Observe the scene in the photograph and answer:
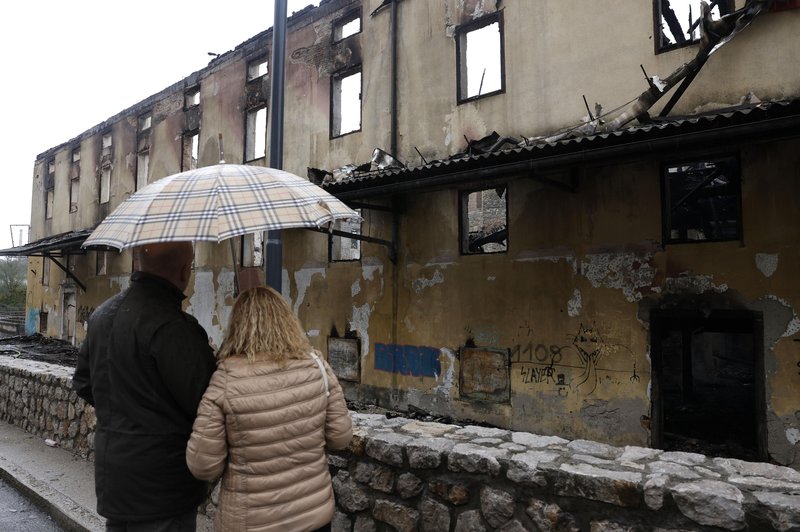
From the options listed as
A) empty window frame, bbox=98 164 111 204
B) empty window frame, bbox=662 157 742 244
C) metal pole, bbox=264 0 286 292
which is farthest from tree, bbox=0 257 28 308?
empty window frame, bbox=662 157 742 244

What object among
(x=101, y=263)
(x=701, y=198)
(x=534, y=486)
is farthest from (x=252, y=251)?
(x=534, y=486)

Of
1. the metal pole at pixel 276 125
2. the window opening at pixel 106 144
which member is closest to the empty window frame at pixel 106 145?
the window opening at pixel 106 144

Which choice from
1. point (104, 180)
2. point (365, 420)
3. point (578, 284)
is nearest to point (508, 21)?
point (578, 284)

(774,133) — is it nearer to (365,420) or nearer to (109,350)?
(365,420)

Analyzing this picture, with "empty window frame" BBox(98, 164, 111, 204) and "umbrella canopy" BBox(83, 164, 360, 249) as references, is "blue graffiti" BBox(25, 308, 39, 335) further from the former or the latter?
"umbrella canopy" BBox(83, 164, 360, 249)

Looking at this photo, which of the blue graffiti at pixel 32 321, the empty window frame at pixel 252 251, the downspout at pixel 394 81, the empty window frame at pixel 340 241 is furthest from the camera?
the blue graffiti at pixel 32 321

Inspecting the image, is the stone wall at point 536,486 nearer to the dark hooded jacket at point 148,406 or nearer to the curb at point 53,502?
the dark hooded jacket at point 148,406

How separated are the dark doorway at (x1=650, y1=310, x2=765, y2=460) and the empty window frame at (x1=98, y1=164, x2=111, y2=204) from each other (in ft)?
60.2

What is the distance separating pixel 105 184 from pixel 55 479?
1658 cm

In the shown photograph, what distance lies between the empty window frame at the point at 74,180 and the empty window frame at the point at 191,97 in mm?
7714

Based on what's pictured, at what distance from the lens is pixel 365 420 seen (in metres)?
3.57

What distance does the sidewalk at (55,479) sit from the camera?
4055mm

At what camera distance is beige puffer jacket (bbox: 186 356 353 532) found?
1.87m

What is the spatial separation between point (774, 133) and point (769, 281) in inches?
82.2
